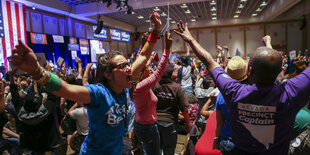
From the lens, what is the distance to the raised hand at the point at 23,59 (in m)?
0.94

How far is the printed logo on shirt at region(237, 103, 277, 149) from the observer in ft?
3.62

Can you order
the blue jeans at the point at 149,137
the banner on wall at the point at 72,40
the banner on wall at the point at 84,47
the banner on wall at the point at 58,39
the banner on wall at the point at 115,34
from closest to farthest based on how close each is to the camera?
the blue jeans at the point at 149,137 → the banner on wall at the point at 58,39 → the banner on wall at the point at 72,40 → the banner on wall at the point at 84,47 → the banner on wall at the point at 115,34

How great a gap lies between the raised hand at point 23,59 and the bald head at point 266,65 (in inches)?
44.8

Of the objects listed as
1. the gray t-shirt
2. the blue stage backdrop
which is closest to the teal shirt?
the gray t-shirt

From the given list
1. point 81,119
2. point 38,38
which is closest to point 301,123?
point 81,119

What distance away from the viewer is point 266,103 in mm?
1097

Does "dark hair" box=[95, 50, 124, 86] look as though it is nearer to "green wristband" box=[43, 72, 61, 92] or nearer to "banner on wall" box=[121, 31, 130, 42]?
"green wristband" box=[43, 72, 61, 92]

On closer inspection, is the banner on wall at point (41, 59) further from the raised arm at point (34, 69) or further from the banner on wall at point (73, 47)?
the banner on wall at point (73, 47)

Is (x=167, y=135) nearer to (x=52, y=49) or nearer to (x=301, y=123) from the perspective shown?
(x=301, y=123)

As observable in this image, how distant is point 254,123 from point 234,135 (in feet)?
0.58

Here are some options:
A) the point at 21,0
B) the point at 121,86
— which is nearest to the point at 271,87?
the point at 121,86

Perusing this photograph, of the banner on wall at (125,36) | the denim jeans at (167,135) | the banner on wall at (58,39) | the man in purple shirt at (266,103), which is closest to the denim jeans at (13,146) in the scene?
the denim jeans at (167,135)

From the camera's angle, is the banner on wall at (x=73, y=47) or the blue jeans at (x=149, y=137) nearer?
the blue jeans at (x=149, y=137)

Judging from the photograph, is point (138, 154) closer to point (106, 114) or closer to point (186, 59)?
point (106, 114)
